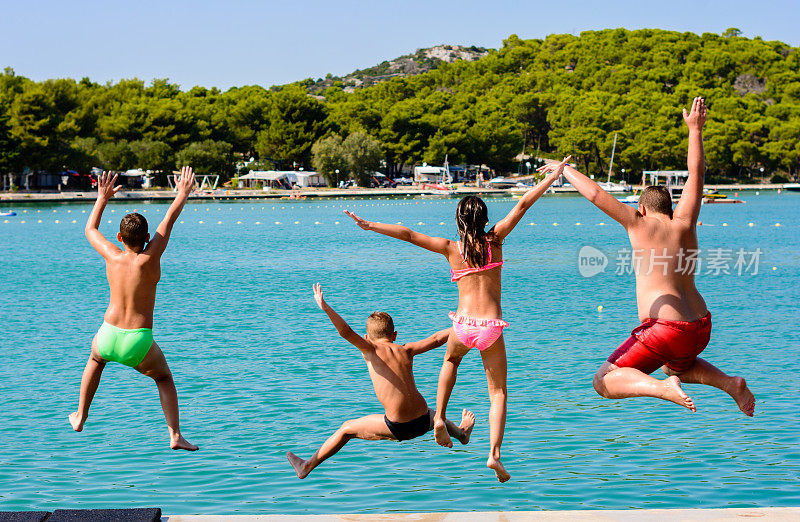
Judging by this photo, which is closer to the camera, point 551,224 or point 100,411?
point 100,411

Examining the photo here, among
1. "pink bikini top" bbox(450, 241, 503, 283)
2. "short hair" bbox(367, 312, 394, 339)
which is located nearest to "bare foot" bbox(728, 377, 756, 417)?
"pink bikini top" bbox(450, 241, 503, 283)

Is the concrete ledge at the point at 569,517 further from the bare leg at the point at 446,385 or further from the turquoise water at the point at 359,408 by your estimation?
the turquoise water at the point at 359,408

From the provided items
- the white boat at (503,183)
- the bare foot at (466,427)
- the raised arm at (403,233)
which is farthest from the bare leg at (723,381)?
the white boat at (503,183)

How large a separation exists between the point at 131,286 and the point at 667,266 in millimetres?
3851

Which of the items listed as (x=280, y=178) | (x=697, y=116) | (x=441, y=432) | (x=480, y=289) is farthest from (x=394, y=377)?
(x=280, y=178)

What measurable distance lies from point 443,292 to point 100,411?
17370 mm

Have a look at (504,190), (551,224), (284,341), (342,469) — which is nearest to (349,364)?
(284,341)

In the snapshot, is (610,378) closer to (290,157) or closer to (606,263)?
(606,263)

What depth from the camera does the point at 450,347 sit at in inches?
253

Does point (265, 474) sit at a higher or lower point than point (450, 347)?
lower

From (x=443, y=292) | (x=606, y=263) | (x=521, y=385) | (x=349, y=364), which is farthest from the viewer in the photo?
(x=606, y=263)

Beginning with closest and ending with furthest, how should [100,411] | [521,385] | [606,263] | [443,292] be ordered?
[100,411], [521,385], [443,292], [606,263]

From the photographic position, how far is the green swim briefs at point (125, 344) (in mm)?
6480

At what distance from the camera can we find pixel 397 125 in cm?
12131
